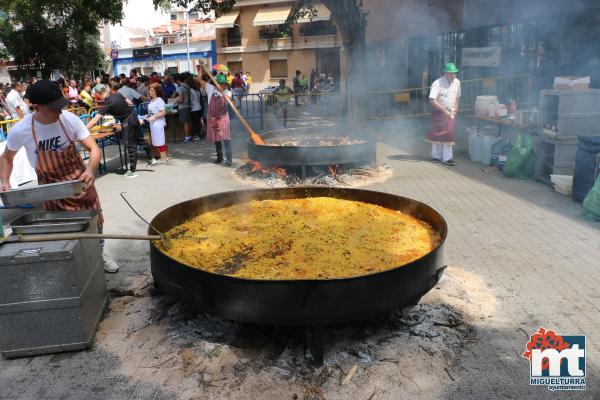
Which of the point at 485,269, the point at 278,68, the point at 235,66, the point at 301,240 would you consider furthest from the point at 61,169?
the point at 235,66

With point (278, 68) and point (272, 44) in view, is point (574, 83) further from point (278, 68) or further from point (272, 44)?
point (278, 68)

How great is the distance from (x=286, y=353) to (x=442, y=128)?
7574mm

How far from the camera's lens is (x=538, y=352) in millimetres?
3334

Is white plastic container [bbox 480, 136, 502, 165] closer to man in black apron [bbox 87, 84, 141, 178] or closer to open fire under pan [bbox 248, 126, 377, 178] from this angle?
open fire under pan [bbox 248, 126, 377, 178]

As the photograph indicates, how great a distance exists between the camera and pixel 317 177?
8562 mm

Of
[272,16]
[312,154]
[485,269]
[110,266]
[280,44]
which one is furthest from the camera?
[280,44]

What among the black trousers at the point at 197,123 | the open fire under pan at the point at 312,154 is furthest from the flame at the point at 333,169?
the black trousers at the point at 197,123

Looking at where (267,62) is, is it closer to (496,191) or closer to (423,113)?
(423,113)

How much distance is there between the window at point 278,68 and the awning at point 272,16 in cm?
356

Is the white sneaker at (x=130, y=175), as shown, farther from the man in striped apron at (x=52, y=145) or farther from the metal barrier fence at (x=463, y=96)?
the metal barrier fence at (x=463, y=96)

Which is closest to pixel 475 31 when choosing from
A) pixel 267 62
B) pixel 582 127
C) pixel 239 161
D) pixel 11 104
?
pixel 582 127

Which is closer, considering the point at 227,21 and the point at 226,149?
the point at 226,149

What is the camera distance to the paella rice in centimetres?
347

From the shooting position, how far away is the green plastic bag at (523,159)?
845 centimetres
